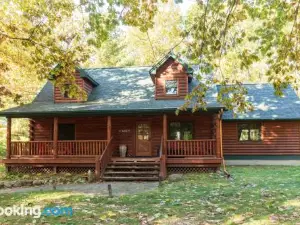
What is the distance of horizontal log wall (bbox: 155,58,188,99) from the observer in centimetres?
1806

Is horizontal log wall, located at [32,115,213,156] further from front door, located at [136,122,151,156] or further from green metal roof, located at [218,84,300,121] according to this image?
green metal roof, located at [218,84,300,121]

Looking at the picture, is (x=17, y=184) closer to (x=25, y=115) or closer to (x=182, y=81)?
(x=25, y=115)

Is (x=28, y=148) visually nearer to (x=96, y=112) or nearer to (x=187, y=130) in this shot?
(x=96, y=112)

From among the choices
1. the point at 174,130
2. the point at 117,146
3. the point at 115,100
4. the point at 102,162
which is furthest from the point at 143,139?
the point at 102,162

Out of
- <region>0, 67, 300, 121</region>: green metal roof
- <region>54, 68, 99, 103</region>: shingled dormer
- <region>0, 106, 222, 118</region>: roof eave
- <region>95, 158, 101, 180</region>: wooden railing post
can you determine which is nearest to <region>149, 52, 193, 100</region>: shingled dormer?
<region>0, 67, 300, 121</region>: green metal roof

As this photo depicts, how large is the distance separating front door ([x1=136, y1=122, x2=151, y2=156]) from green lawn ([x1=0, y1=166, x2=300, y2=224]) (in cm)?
641

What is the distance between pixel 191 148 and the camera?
53.1 ft

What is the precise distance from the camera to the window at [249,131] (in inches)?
838

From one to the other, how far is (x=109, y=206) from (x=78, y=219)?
1541 mm

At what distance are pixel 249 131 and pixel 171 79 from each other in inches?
277

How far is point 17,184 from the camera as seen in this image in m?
14.1

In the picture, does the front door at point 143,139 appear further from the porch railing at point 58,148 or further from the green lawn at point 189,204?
the green lawn at point 189,204

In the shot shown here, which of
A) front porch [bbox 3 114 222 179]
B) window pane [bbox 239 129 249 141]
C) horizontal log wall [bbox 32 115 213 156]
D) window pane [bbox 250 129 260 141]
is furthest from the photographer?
window pane [bbox 239 129 249 141]

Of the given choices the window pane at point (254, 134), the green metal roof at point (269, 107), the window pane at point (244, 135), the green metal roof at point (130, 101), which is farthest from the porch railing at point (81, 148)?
the window pane at point (254, 134)
